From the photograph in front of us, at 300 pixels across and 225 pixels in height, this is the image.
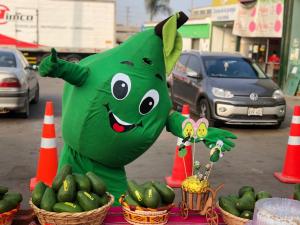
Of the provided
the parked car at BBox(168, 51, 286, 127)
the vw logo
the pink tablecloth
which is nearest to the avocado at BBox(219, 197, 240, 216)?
the pink tablecloth

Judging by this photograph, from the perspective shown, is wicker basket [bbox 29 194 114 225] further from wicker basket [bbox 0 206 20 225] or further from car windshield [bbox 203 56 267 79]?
car windshield [bbox 203 56 267 79]

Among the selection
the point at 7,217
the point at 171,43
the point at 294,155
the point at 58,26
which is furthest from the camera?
the point at 58,26

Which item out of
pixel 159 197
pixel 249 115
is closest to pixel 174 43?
pixel 159 197

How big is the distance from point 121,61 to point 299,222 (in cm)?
162

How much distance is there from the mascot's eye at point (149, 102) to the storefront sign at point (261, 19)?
1451 cm

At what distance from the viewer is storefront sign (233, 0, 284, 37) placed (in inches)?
676

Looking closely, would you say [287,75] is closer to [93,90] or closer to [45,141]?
[45,141]

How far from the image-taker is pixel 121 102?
297 cm

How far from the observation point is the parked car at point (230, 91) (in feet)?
28.6

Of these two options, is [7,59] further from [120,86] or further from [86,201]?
[86,201]

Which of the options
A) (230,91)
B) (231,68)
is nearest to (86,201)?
(230,91)

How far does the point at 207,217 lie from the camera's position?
2.52 meters

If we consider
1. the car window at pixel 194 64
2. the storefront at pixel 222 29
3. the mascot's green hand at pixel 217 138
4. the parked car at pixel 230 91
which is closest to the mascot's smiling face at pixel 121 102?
the mascot's green hand at pixel 217 138

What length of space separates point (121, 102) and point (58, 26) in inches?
817
